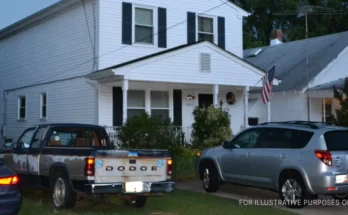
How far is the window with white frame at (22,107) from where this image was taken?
25.0m

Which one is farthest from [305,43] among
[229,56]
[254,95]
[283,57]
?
[229,56]

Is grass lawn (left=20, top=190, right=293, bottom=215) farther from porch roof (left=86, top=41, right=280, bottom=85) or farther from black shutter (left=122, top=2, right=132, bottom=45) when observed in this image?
black shutter (left=122, top=2, right=132, bottom=45)

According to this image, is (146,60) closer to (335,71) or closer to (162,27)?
(162,27)

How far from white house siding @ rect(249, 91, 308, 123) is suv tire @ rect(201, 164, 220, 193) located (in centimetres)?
1143

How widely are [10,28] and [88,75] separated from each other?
8.66 metres

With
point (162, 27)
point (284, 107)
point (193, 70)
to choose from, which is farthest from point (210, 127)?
point (284, 107)

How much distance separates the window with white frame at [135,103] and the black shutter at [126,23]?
1.93 metres

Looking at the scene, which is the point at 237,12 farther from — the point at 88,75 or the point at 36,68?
the point at 36,68

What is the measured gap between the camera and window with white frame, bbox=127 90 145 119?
66.5 feet

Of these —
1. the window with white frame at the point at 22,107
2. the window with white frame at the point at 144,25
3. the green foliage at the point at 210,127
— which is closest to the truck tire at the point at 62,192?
the green foliage at the point at 210,127

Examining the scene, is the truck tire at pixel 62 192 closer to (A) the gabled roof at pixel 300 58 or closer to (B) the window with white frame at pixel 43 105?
(B) the window with white frame at pixel 43 105

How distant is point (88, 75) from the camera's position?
18969 mm

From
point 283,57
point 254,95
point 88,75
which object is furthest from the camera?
point 283,57

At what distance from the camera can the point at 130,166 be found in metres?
10.1
